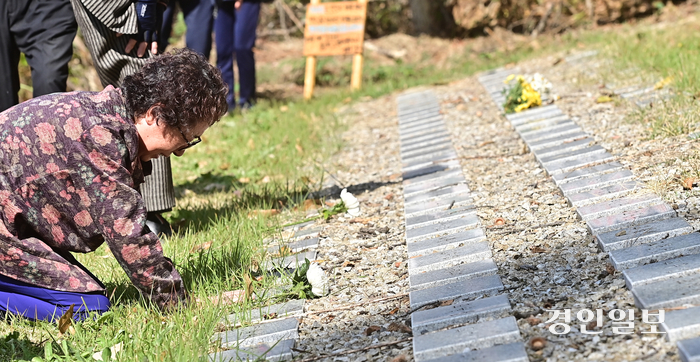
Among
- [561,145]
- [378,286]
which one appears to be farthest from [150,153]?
[561,145]

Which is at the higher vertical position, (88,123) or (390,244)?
(88,123)

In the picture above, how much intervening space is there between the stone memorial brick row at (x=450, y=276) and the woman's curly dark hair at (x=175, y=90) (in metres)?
0.90

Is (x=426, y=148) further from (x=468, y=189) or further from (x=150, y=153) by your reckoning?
(x=150, y=153)

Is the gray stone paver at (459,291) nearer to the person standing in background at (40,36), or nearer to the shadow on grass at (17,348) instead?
the shadow on grass at (17,348)

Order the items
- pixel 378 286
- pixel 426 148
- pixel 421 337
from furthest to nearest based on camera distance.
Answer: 1. pixel 426 148
2. pixel 378 286
3. pixel 421 337

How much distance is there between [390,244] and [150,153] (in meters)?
1.02

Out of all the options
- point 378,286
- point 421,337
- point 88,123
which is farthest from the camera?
point 378,286

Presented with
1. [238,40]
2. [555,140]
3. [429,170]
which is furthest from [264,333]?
[238,40]

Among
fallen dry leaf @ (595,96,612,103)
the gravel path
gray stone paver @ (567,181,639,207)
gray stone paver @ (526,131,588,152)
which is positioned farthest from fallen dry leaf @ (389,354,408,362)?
fallen dry leaf @ (595,96,612,103)

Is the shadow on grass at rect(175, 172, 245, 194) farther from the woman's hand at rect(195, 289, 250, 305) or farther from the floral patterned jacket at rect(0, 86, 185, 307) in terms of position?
the floral patterned jacket at rect(0, 86, 185, 307)

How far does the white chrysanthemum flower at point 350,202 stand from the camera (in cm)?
320

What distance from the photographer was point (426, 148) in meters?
4.30

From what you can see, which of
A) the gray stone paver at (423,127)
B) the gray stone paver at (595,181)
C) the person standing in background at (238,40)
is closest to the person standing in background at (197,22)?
the person standing in background at (238,40)

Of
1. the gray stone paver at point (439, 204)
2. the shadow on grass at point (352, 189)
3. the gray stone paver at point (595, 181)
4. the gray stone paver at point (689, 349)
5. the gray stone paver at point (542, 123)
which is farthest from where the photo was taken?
the gray stone paver at point (542, 123)
